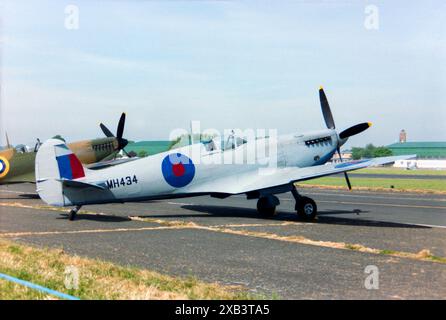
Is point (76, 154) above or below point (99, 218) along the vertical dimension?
above

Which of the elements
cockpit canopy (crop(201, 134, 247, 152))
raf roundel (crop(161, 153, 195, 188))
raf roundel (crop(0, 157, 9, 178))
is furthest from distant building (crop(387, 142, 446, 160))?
raf roundel (crop(161, 153, 195, 188))

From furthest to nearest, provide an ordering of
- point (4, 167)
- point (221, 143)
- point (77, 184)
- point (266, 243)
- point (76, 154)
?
point (76, 154) < point (4, 167) < point (221, 143) < point (77, 184) < point (266, 243)

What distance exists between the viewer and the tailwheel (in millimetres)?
16484

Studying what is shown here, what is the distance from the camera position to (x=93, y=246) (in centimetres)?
1109

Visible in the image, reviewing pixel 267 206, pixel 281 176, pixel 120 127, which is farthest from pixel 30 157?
pixel 281 176

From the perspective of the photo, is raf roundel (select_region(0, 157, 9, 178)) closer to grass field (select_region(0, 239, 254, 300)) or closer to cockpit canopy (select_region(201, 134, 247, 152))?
cockpit canopy (select_region(201, 134, 247, 152))

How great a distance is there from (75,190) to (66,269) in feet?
24.3

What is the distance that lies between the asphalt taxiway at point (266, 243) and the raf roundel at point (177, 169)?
1364 millimetres

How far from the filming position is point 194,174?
1688 centimetres

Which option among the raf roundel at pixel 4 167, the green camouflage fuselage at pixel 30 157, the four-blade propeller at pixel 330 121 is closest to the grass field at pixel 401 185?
the four-blade propeller at pixel 330 121

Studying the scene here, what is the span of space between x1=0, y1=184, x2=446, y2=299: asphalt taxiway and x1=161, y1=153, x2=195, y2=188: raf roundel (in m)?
1.36

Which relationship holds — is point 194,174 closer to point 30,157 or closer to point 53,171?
point 53,171

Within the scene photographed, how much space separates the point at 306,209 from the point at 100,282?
10.3 m
